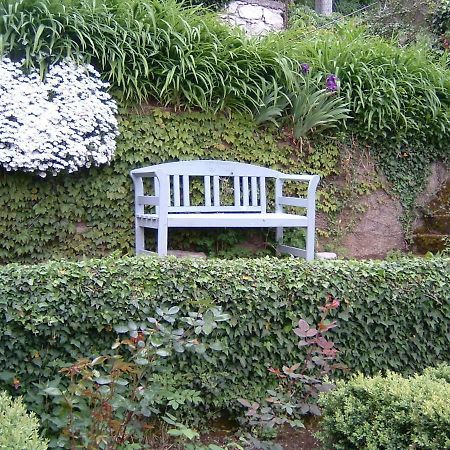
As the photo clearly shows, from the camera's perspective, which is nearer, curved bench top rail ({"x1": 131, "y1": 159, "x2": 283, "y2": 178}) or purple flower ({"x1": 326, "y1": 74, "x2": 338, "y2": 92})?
curved bench top rail ({"x1": 131, "y1": 159, "x2": 283, "y2": 178})

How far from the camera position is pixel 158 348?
246 cm

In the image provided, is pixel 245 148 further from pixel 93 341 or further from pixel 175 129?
pixel 93 341

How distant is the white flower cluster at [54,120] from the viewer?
416cm

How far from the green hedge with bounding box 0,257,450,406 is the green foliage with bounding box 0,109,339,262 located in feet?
5.00

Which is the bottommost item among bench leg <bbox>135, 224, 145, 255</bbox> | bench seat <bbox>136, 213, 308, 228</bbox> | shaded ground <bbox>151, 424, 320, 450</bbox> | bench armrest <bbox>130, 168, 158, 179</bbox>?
shaded ground <bbox>151, 424, 320, 450</bbox>

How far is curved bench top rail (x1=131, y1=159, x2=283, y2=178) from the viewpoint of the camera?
457cm

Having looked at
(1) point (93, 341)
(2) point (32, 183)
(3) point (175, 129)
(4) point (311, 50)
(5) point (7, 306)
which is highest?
(4) point (311, 50)

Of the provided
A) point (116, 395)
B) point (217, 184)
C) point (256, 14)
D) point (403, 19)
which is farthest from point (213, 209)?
point (403, 19)

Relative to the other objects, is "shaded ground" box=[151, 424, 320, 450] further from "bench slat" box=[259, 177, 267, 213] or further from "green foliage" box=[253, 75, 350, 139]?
"green foliage" box=[253, 75, 350, 139]

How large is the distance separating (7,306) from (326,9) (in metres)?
11.6

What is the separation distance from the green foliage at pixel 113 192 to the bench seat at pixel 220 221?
0.32 m

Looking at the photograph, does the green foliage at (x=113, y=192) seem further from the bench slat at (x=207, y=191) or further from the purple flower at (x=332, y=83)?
the purple flower at (x=332, y=83)

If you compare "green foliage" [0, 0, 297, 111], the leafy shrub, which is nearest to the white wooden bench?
"green foliage" [0, 0, 297, 111]

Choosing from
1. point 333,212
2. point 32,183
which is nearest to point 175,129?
point 32,183
